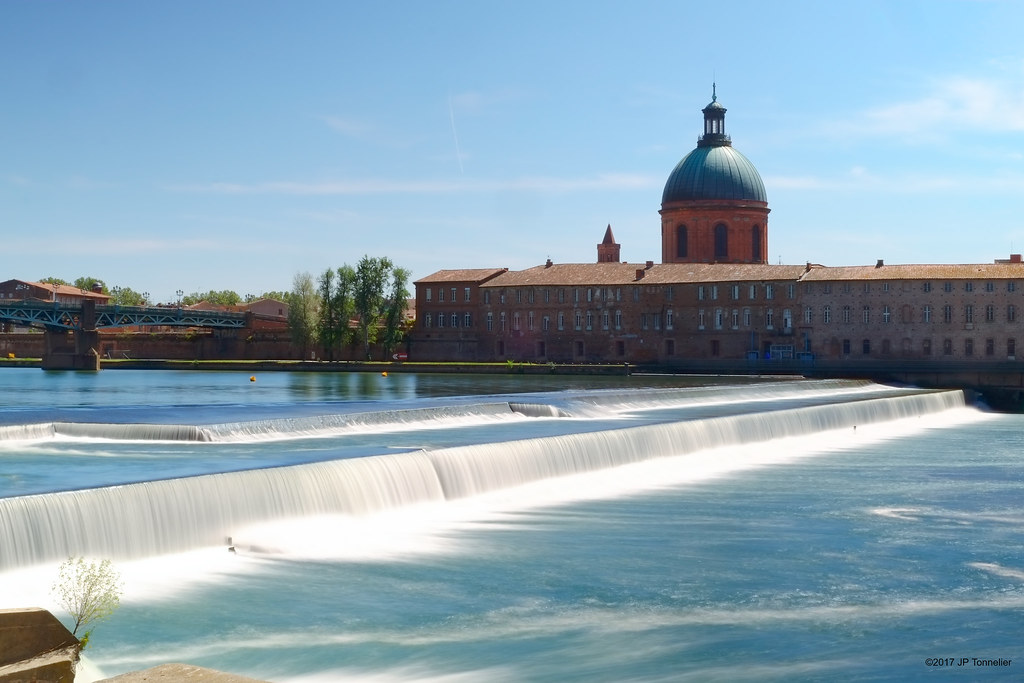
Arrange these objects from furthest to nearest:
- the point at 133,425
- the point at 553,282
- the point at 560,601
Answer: the point at 553,282 < the point at 133,425 < the point at 560,601

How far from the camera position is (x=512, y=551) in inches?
691

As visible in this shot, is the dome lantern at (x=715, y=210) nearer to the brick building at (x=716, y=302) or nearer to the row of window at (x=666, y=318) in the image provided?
the brick building at (x=716, y=302)

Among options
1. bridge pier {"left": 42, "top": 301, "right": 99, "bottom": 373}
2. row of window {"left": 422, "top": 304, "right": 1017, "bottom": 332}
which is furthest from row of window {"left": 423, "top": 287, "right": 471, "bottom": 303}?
bridge pier {"left": 42, "top": 301, "right": 99, "bottom": 373}

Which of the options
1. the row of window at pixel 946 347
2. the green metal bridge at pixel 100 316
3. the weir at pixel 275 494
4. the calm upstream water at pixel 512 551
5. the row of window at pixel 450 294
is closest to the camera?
the calm upstream water at pixel 512 551

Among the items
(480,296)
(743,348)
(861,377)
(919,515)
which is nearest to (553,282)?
(480,296)

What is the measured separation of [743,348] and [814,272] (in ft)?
23.3

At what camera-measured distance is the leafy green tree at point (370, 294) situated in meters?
102

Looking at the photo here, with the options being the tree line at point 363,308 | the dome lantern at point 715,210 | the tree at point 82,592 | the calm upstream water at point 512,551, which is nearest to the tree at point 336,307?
the tree line at point 363,308

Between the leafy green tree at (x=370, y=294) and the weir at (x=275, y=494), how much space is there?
73347 mm

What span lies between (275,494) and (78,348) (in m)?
91.8

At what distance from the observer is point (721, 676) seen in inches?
A: 473

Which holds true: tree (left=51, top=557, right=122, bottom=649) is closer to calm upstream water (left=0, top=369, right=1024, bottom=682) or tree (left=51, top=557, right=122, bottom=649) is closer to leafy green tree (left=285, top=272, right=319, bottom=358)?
calm upstream water (left=0, top=369, right=1024, bottom=682)

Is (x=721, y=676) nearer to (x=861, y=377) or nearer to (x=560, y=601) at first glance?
(x=560, y=601)

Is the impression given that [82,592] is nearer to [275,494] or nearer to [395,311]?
[275,494]
